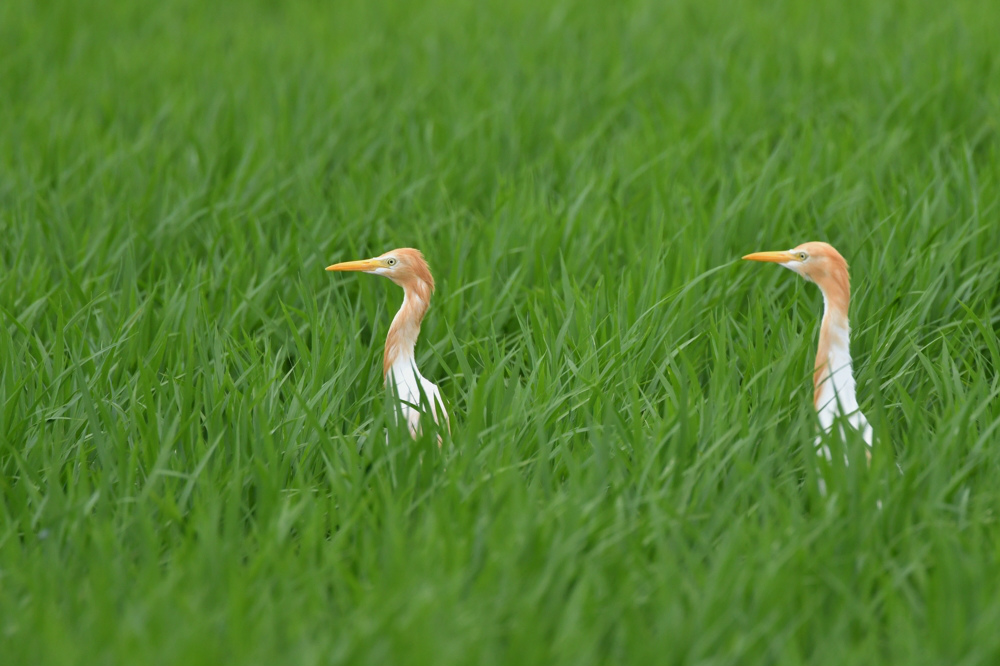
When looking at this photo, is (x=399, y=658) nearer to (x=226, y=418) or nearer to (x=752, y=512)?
(x=752, y=512)

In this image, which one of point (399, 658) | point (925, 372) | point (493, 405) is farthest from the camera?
point (925, 372)

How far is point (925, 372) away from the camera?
2.87m

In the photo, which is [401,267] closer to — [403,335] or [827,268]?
[403,335]

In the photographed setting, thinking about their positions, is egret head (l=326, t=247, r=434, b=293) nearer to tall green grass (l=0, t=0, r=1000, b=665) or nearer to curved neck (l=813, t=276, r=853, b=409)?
tall green grass (l=0, t=0, r=1000, b=665)

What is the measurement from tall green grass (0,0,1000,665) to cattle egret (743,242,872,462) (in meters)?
0.07

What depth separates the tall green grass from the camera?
1.97 m

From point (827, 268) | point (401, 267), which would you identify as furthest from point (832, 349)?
point (401, 267)

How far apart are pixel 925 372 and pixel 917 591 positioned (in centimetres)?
91

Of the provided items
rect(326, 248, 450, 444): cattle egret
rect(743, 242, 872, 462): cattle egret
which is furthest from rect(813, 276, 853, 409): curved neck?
rect(326, 248, 450, 444): cattle egret

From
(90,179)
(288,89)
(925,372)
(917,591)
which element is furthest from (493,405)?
(288,89)

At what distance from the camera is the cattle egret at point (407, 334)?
8.22 feet

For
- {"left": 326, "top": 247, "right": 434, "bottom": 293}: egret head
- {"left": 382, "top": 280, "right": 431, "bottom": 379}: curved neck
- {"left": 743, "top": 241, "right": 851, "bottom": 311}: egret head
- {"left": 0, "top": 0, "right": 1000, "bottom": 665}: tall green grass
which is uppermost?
{"left": 743, "top": 241, "right": 851, "bottom": 311}: egret head

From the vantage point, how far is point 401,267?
257 centimetres

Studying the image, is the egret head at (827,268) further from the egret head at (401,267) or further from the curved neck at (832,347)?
the egret head at (401,267)
